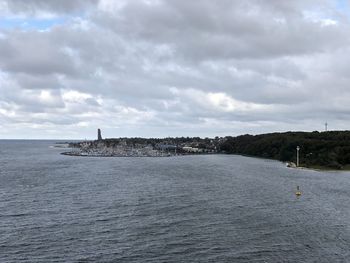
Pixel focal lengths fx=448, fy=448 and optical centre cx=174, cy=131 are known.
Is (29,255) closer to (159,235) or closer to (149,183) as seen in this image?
(159,235)

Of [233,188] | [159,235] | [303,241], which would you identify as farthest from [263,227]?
[233,188]

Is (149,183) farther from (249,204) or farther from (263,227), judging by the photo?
(263,227)

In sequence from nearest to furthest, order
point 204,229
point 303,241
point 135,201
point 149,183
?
point 303,241, point 204,229, point 135,201, point 149,183

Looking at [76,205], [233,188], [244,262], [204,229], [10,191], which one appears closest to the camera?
[244,262]

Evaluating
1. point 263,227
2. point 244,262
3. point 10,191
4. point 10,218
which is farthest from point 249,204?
point 10,191

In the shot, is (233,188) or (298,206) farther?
(233,188)

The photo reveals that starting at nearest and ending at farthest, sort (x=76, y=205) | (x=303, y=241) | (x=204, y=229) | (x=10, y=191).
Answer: (x=303, y=241) < (x=204, y=229) < (x=76, y=205) < (x=10, y=191)
